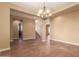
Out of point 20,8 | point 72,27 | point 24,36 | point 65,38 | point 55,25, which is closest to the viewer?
point 20,8

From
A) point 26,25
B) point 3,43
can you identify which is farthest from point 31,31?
point 3,43

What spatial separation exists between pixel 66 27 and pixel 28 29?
4726mm

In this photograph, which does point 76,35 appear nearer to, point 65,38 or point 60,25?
point 65,38

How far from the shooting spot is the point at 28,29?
36.3 feet

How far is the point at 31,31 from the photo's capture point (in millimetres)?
11414

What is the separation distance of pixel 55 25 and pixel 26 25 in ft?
10.9

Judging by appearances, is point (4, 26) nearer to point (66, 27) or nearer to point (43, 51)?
point (43, 51)

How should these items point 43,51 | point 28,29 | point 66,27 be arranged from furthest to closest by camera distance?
point 28,29 → point 66,27 → point 43,51

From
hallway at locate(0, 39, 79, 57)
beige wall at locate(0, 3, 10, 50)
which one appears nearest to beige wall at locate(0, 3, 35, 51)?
beige wall at locate(0, 3, 10, 50)

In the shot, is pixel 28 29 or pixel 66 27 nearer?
pixel 66 27

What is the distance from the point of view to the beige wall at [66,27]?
6.86 m

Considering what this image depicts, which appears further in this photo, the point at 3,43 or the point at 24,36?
the point at 24,36

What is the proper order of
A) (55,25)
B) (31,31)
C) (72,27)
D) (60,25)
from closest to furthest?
(72,27) → (60,25) → (55,25) → (31,31)

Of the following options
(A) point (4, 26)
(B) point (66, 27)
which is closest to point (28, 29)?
(B) point (66, 27)
